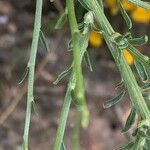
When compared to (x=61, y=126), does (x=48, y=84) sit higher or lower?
lower

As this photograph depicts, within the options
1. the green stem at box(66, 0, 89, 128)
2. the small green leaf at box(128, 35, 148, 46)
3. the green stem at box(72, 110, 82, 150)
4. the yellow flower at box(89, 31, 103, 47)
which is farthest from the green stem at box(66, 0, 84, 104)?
the yellow flower at box(89, 31, 103, 47)

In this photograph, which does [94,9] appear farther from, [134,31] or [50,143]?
[50,143]

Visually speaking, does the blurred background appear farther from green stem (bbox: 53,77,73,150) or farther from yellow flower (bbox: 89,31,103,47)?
green stem (bbox: 53,77,73,150)

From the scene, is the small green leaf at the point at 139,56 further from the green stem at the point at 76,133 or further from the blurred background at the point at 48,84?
the blurred background at the point at 48,84

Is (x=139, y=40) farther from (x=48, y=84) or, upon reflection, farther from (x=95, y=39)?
(x=48, y=84)

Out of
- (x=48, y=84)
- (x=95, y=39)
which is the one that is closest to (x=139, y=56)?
(x=95, y=39)

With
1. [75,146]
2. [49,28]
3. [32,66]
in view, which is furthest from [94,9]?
[49,28]

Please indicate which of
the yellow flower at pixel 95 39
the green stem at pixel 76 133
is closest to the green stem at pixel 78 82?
the green stem at pixel 76 133

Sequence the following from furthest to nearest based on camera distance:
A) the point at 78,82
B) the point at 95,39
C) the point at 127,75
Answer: the point at 95,39 < the point at 127,75 < the point at 78,82
